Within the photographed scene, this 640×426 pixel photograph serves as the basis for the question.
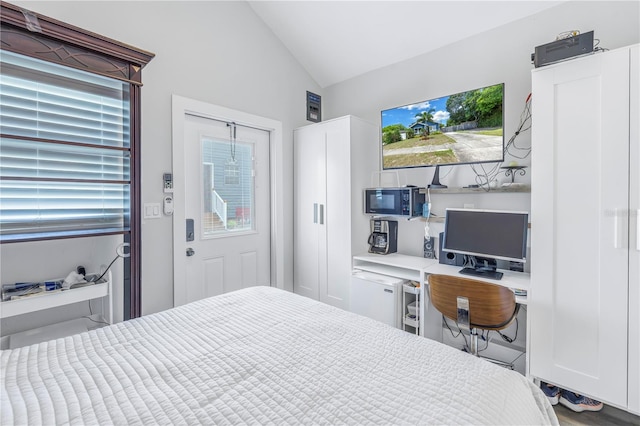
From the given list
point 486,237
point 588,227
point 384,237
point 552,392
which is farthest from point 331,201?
point 552,392

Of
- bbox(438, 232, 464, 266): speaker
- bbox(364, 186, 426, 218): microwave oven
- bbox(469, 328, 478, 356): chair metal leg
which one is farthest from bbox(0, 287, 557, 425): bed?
bbox(364, 186, 426, 218): microwave oven

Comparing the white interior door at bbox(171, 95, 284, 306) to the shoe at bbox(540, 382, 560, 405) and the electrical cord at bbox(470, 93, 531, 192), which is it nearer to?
the electrical cord at bbox(470, 93, 531, 192)

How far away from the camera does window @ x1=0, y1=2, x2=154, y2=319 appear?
1.58m

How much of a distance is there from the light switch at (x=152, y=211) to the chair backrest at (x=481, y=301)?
7.18 feet

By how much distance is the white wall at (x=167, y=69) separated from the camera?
1.96 m

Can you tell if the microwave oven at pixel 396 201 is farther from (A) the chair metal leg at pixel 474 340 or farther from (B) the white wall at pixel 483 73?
(A) the chair metal leg at pixel 474 340

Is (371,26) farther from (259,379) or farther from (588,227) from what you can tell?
(259,379)

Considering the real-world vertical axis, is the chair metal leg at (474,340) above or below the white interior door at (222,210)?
below

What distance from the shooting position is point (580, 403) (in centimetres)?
186

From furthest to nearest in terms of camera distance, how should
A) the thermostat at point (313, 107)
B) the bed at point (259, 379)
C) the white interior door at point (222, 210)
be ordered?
the thermostat at point (313, 107) < the white interior door at point (222, 210) < the bed at point (259, 379)

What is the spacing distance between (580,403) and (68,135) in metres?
3.61

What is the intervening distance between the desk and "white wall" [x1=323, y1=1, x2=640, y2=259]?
28cm

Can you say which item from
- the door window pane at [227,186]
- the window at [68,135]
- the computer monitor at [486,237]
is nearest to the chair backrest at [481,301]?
the computer monitor at [486,237]

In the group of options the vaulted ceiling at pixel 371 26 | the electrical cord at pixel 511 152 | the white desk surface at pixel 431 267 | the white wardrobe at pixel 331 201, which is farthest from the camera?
the white wardrobe at pixel 331 201
